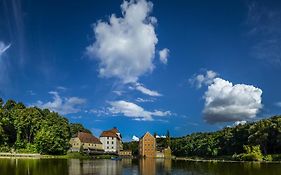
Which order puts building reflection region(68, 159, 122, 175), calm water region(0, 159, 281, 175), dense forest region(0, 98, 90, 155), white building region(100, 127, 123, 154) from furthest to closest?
1. white building region(100, 127, 123, 154)
2. dense forest region(0, 98, 90, 155)
3. building reflection region(68, 159, 122, 175)
4. calm water region(0, 159, 281, 175)

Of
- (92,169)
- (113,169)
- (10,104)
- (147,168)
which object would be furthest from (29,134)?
(92,169)

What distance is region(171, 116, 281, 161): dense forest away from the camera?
100125mm

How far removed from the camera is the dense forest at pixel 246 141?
100 metres

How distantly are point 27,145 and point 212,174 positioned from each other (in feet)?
234

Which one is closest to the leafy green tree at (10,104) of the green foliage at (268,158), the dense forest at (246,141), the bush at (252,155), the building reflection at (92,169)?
the dense forest at (246,141)

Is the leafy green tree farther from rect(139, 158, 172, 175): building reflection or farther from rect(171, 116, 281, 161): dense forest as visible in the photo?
rect(171, 116, 281, 161): dense forest

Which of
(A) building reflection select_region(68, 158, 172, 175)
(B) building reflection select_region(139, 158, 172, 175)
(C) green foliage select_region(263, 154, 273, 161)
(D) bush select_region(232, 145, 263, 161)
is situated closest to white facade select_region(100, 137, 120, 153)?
(D) bush select_region(232, 145, 263, 161)

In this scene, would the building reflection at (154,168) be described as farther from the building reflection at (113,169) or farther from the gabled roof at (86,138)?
the gabled roof at (86,138)

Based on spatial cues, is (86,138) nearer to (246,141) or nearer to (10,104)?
(10,104)

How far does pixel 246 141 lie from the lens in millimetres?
112125

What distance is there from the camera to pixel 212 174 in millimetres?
42469

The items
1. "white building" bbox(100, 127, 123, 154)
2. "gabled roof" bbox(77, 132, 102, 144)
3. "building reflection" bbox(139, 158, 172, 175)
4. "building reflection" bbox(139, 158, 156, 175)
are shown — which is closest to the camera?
"building reflection" bbox(139, 158, 156, 175)

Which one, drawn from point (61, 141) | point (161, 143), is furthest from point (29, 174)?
point (161, 143)

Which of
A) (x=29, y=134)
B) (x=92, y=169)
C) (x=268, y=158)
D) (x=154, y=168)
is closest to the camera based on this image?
(x=92, y=169)
